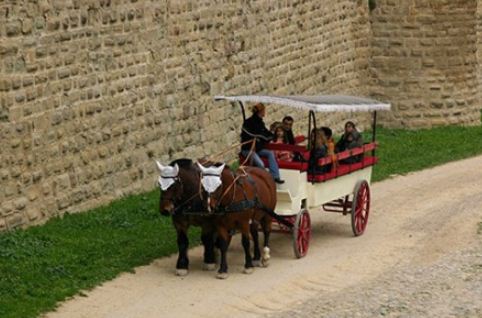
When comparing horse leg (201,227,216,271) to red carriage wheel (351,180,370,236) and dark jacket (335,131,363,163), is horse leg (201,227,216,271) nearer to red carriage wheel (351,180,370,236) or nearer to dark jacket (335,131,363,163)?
red carriage wheel (351,180,370,236)

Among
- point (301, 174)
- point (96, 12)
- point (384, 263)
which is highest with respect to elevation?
point (96, 12)

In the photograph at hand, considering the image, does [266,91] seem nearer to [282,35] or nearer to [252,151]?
[282,35]

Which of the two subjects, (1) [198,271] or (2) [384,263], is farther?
(2) [384,263]

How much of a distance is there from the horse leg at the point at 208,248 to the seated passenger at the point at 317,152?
1.87m

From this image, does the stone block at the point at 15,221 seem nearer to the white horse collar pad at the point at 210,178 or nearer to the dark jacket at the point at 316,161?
the white horse collar pad at the point at 210,178

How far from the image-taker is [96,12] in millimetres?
18484

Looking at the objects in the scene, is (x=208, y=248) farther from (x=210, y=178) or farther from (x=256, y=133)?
(x=256, y=133)

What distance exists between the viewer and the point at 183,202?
595 inches

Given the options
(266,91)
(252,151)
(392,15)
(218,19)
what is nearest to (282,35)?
(266,91)

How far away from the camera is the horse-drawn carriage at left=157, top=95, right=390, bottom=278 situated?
15156 mm

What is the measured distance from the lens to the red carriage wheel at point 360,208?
17.9 metres

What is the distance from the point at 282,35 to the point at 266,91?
4.15 ft

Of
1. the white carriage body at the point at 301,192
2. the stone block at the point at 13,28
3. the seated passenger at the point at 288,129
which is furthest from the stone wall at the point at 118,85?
the white carriage body at the point at 301,192

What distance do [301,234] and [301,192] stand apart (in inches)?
19.3
